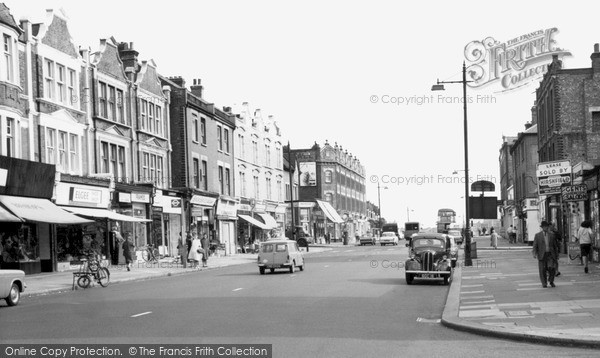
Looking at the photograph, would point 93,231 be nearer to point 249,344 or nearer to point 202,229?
point 202,229

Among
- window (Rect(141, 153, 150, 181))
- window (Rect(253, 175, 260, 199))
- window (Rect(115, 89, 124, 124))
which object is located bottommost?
window (Rect(253, 175, 260, 199))

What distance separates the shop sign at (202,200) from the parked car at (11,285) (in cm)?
3228

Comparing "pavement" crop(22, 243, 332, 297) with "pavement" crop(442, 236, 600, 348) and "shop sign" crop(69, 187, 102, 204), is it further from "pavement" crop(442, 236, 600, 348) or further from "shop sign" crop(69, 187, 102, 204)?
"pavement" crop(442, 236, 600, 348)

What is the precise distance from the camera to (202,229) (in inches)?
2233

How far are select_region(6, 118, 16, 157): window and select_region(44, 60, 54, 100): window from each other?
135 inches

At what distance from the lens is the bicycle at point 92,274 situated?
90.6ft

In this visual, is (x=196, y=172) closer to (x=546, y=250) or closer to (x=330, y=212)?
(x=546, y=250)

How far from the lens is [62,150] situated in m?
36.8

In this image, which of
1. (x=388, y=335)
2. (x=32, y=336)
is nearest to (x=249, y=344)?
(x=388, y=335)

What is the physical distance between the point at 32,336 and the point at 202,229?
142 ft

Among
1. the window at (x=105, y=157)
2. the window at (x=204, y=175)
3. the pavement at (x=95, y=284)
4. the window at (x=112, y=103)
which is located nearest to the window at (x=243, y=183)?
Result: the window at (x=204, y=175)

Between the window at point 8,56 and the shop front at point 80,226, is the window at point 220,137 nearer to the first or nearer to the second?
the shop front at point 80,226

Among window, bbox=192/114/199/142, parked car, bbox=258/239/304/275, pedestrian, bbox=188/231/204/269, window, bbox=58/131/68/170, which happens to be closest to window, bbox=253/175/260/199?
window, bbox=192/114/199/142

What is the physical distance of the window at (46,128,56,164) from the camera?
1390 inches
